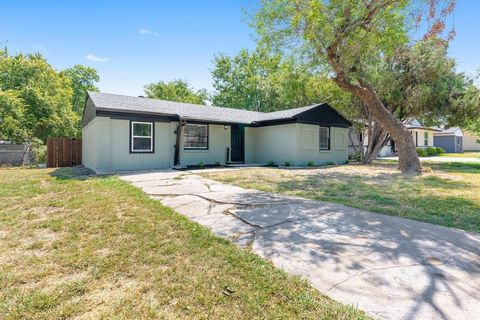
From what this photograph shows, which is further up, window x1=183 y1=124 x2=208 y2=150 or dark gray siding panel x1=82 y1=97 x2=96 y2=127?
dark gray siding panel x1=82 y1=97 x2=96 y2=127

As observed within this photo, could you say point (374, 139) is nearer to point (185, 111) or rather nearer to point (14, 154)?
point (185, 111)

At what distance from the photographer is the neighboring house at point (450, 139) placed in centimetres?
3203

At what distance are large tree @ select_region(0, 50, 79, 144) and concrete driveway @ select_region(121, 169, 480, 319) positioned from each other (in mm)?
16299

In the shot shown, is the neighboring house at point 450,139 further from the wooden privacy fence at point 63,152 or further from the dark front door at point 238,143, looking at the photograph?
the wooden privacy fence at point 63,152

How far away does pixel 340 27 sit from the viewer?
8.42 m

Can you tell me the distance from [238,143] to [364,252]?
38.5ft

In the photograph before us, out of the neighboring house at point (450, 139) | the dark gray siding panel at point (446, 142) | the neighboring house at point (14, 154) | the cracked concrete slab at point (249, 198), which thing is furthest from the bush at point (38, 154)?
the dark gray siding panel at point (446, 142)

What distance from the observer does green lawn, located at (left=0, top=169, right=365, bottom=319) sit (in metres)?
1.83

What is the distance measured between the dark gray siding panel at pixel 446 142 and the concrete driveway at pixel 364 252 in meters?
36.4

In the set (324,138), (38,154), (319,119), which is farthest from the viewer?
(324,138)

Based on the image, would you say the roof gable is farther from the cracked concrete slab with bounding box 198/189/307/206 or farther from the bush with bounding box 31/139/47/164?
the cracked concrete slab with bounding box 198/189/307/206

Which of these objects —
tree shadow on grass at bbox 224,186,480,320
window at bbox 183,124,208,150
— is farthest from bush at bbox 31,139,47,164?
→ tree shadow on grass at bbox 224,186,480,320

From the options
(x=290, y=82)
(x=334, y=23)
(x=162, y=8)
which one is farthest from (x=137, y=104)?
(x=334, y=23)

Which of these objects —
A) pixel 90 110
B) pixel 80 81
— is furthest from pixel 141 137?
pixel 80 81
